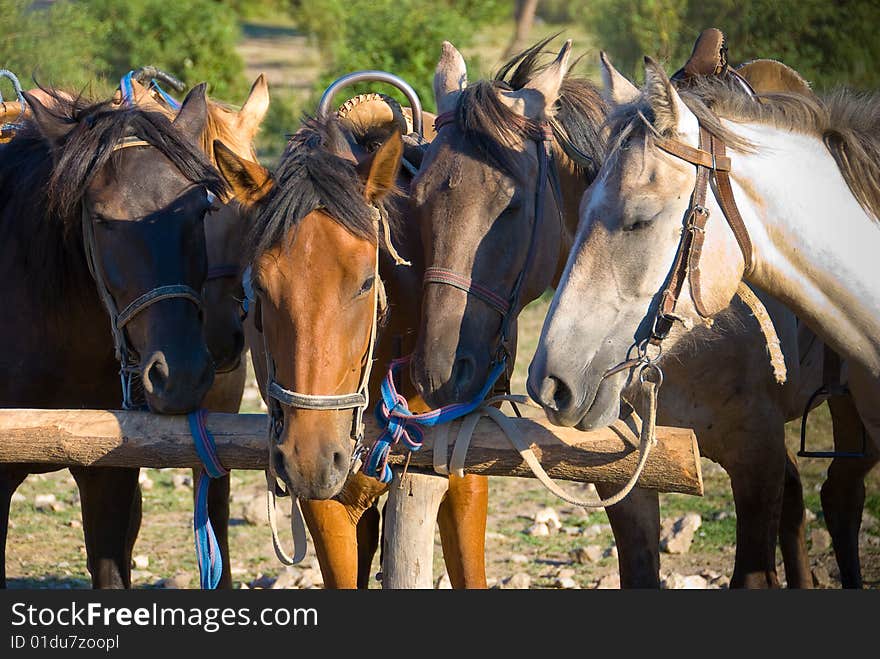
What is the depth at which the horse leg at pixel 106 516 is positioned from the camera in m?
4.22

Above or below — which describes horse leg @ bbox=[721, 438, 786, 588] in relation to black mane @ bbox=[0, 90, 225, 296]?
below

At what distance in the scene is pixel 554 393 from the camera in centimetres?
301

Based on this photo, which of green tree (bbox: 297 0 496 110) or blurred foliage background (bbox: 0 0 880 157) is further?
green tree (bbox: 297 0 496 110)

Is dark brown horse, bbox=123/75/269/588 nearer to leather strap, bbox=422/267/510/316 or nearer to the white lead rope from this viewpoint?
leather strap, bbox=422/267/510/316

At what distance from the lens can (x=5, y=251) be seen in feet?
13.2

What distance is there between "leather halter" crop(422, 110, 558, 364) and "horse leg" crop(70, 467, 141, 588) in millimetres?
1653

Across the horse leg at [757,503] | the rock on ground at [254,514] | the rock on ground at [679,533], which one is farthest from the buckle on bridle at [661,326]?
the rock on ground at [254,514]

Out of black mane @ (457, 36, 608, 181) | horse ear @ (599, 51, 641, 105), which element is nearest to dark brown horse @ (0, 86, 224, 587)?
black mane @ (457, 36, 608, 181)

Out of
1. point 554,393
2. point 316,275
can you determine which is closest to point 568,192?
point 554,393

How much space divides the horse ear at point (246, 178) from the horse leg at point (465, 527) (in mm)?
1240

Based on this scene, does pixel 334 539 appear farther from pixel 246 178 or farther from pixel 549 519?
pixel 549 519

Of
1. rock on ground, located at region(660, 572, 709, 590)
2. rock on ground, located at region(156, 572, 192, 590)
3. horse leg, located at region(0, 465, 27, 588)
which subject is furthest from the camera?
rock on ground, located at region(156, 572, 192, 590)

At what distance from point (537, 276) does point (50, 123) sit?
1.84 m

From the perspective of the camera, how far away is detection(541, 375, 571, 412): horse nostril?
2.99m
